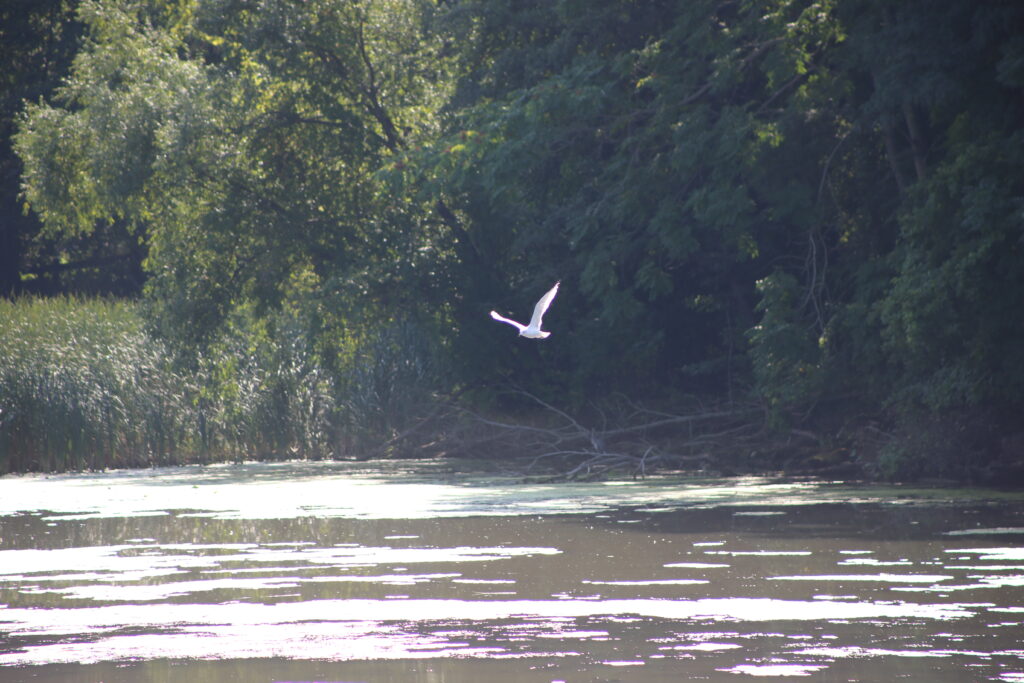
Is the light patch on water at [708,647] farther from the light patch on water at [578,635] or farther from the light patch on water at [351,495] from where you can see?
the light patch on water at [351,495]

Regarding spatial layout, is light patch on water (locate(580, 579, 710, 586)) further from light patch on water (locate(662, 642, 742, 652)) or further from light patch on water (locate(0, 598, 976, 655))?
light patch on water (locate(662, 642, 742, 652))

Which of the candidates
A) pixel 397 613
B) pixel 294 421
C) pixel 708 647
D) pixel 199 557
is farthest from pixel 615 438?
pixel 708 647

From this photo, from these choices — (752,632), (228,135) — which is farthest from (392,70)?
(752,632)

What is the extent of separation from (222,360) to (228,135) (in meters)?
3.19

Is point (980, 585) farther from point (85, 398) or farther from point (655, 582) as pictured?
point (85, 398)

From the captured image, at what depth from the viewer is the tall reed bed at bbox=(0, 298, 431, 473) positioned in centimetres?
1941

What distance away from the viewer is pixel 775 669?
6781 mm

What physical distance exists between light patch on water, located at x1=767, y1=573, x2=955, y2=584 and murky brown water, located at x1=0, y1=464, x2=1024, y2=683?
0.06 ft

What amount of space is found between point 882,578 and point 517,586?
228 centimetres

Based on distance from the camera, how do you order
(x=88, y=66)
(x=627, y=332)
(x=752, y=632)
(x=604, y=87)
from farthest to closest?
(x=88, y=66) < (x=627, y=332) < (x=604, y=87) < (x=752, y=632)

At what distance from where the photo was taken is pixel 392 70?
21.2 metres

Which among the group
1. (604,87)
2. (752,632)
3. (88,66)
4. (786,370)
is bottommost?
(752,632)

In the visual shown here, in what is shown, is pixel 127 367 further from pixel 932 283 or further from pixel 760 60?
pixel 932 283

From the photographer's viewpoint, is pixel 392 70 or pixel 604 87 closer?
pixel 604 87
